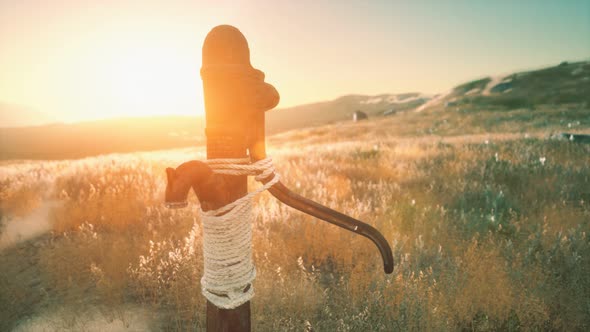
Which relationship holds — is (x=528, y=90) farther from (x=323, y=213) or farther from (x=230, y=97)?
(x=230, y=97)

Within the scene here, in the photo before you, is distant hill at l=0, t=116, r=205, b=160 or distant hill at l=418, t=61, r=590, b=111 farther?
distant hill at l=0, t=116, r=205, b=160

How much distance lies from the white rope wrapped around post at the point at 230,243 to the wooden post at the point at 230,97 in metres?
0.06

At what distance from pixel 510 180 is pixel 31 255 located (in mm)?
8232

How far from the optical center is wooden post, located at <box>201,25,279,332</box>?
1.48m

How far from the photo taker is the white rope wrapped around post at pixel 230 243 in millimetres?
1523

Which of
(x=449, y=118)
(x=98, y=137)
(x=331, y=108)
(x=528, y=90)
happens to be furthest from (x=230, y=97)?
(x=331, y=108)

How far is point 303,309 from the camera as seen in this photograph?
2.66 meters

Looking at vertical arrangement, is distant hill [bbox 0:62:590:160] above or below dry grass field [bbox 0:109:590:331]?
above

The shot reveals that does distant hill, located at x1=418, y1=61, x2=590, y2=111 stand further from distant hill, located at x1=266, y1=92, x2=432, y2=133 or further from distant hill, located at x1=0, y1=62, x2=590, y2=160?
distant hill, located at x1=266, y1=92, x2=432, y2=133

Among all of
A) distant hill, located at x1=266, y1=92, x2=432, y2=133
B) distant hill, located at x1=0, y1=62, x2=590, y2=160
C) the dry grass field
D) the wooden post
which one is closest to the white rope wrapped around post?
the wooden post

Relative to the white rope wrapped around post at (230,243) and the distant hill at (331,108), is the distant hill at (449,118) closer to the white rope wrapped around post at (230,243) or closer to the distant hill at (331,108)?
the white rope wrapped around post at (230,243)

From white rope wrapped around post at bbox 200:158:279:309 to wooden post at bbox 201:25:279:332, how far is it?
55 mm

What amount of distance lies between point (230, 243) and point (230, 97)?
2.39 feet

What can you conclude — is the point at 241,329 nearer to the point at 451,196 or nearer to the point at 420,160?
the point at 451,196
